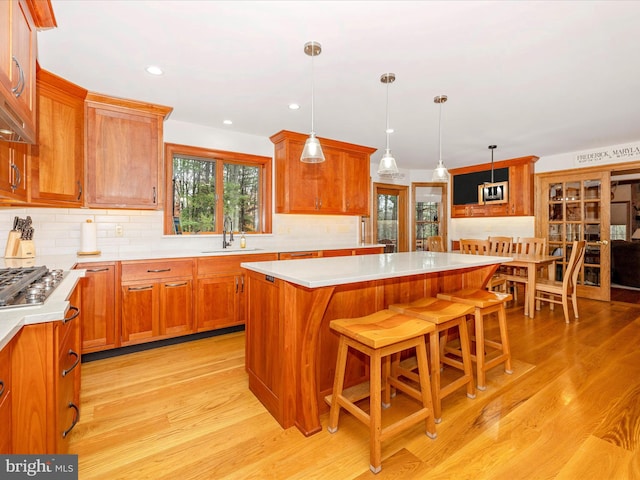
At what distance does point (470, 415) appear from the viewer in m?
1.95

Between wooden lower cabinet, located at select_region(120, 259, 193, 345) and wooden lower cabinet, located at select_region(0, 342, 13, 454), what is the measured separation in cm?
189

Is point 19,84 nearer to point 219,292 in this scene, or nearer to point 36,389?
point 36,389

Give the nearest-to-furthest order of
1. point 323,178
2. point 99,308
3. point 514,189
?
1. point 99,308
2. point 323,178
3. point 514,189

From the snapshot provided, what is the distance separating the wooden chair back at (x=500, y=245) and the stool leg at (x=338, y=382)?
4060 millimetres

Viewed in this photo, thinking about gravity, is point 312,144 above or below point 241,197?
above

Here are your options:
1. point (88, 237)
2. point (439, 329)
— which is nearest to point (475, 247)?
point (439, 329)

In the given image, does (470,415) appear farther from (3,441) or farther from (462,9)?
(462,9)

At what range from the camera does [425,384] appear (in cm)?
168

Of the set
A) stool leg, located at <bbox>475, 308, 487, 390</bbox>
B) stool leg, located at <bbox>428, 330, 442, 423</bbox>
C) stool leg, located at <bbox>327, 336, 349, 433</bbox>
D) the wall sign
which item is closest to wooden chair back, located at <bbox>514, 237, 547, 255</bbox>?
the wall sign

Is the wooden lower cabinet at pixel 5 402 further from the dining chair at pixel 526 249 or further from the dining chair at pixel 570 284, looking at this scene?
the dining chair at pixel 526 249

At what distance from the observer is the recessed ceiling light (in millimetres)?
2436

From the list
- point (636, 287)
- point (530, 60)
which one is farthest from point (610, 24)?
point (636, 287)

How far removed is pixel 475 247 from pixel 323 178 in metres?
2.68

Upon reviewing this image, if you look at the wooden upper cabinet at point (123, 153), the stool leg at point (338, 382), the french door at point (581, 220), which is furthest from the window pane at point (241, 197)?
the french door at point (581, 220)
